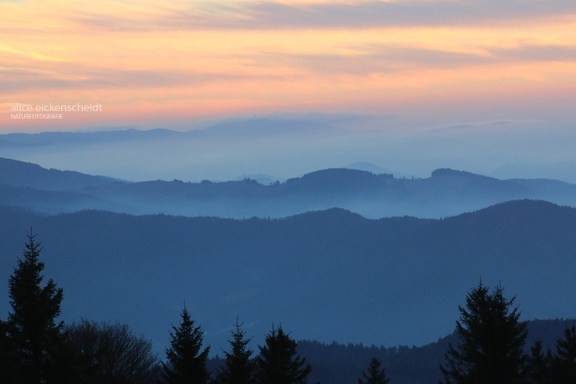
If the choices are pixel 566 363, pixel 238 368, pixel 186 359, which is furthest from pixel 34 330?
pixel 566 363

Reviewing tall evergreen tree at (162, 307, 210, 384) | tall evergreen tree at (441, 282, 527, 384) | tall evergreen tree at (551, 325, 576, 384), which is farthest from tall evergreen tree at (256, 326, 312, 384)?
tall evergreen tree at (551, 325, 576, 384)

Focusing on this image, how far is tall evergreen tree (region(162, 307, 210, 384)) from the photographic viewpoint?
42.0m

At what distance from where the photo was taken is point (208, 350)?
4231 cm

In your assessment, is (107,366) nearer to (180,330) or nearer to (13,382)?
(180,330)

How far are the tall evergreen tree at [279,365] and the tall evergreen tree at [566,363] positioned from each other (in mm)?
10278

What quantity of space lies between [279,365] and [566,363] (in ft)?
39.3

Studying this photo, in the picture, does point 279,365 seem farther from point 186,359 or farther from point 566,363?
point 566,363

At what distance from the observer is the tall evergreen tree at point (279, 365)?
149ft

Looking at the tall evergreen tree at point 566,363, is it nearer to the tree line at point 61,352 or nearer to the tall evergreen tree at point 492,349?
the tall evergreen tree at point 492,349

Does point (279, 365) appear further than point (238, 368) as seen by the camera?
Yes

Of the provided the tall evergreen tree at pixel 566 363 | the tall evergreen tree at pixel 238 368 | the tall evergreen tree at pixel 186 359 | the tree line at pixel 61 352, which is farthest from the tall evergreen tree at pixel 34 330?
the tall evergreen tree at pixel 566 363

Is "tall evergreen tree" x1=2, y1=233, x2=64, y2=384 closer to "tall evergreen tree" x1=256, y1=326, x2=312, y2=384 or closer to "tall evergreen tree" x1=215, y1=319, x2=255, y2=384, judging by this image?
"tall evergreen tree" x1=215, y1=319, x2=255, y2=384

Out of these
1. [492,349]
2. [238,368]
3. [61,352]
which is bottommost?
[61,352]

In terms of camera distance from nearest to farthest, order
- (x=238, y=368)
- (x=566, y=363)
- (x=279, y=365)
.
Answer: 1. (x=566, y=363)
2. (x=238, y=368)
3. (x=279, y=365)
